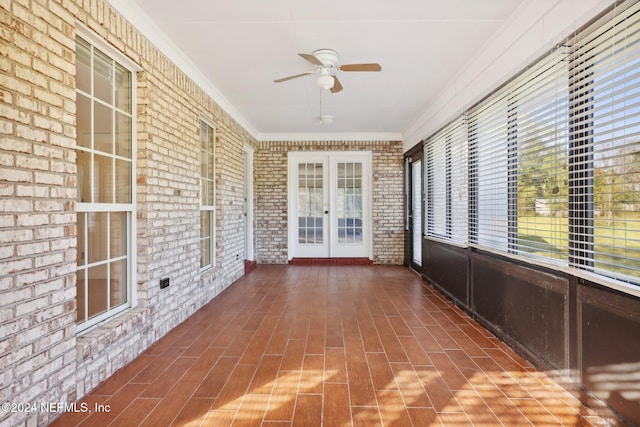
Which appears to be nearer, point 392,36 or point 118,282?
point 118,282

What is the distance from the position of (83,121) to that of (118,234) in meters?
0.90

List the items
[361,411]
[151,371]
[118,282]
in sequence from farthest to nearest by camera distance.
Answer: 1. [118,282]
2. [151,371]
3. [361,411]

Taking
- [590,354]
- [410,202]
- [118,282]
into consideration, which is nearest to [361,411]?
[590,354]

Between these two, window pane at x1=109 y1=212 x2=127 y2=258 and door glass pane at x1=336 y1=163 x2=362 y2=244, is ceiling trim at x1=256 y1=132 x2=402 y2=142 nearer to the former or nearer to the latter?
door glass pane at x1=336 y1=163 x2=362 y2=244

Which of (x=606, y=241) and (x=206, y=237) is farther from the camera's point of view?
(x=206, y=237)

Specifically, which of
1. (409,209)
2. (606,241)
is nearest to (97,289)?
(606,241)

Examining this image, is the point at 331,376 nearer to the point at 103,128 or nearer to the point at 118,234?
the point at 118,234

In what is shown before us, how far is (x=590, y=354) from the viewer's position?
1987mm

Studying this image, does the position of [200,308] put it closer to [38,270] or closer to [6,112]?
[38,270]

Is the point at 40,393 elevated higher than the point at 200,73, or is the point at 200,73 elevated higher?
the point at 200,73

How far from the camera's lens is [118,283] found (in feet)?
8.91

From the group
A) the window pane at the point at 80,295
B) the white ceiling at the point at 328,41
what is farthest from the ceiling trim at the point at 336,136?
the window pane at the point at 80,295

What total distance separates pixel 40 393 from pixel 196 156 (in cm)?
272

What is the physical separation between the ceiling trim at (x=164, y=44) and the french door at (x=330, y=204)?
8.99 ft
